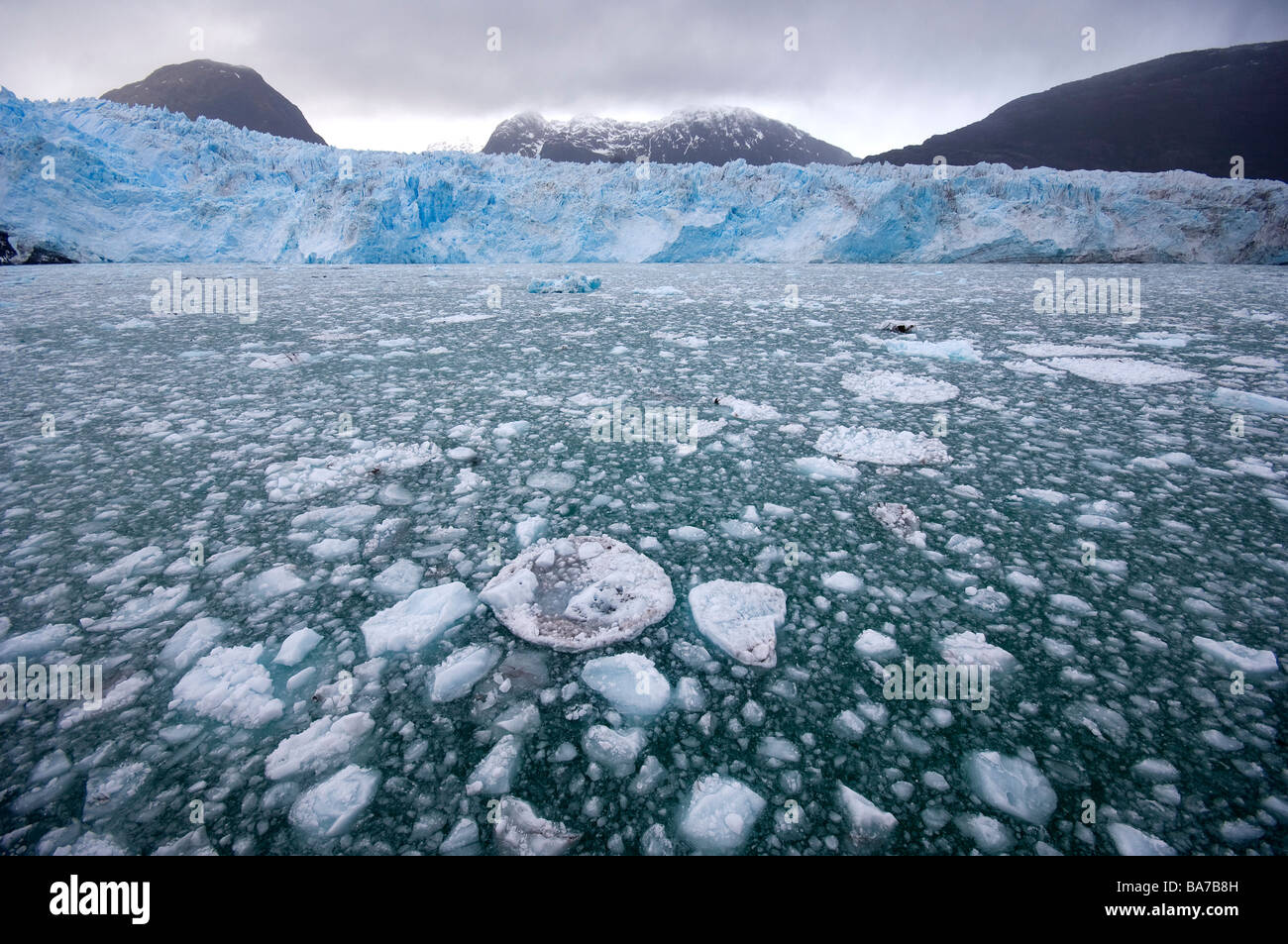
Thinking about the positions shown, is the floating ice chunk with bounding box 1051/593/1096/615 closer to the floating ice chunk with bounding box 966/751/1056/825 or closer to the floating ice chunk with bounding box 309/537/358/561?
the floating ice chunk with bounding box 966/751/1056/825

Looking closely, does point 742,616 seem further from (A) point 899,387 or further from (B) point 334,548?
(A) point 899,387

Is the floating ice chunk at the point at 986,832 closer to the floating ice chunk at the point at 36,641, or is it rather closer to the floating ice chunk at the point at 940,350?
the floating ice chunk at the point at 36,641

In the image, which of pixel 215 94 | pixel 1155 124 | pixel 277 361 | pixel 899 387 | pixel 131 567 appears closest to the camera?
pixel 131 567

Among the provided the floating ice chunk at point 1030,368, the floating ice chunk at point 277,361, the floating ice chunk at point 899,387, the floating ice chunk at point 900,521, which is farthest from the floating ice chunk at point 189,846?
the floating ice chunk at point 1030,368

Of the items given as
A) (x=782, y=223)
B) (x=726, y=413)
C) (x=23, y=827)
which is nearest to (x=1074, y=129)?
(x=782, y=223)

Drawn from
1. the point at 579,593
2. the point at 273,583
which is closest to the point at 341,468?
the point at 273,583

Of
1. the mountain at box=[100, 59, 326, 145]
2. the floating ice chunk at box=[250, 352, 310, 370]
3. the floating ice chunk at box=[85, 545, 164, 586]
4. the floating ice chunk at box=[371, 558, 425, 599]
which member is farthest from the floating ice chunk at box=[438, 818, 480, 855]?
the mountain at box=[100, 59, 326, 145]
